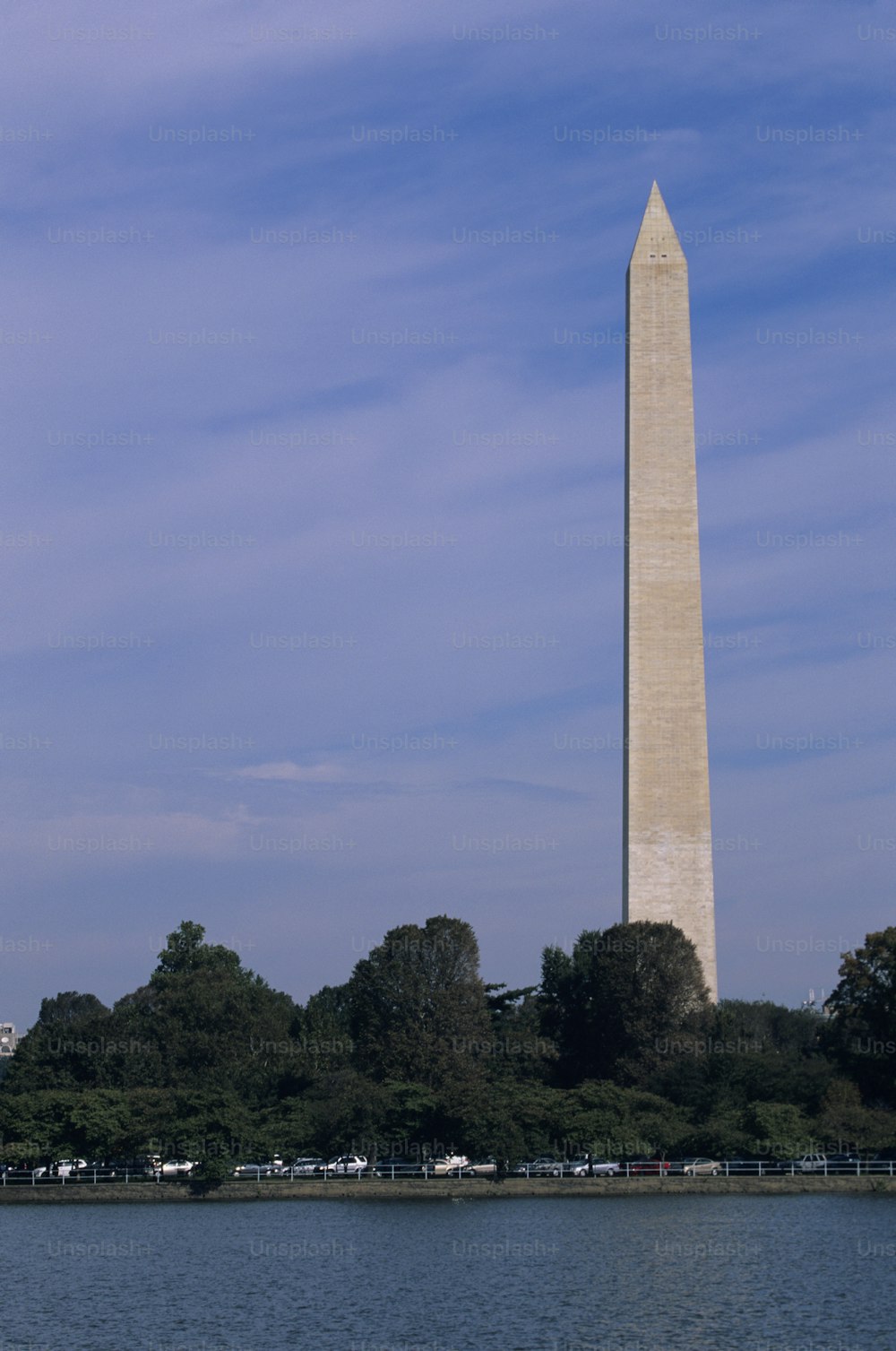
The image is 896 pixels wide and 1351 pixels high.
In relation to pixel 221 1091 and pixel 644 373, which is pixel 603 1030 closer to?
pixel 221 1091

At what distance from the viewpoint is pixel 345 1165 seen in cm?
5366

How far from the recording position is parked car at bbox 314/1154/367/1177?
5206 cm

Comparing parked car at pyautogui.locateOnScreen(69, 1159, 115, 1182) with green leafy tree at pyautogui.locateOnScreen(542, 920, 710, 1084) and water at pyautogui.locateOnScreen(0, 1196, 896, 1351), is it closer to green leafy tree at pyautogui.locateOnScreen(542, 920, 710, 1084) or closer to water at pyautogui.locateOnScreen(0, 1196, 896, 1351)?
water at pyautogui.locateOnScreen(0, 1196, 896, 1351)

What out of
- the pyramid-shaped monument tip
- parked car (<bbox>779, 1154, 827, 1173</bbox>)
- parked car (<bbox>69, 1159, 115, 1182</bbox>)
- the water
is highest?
the pyramid-shaped monument tip

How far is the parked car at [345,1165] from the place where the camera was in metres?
52.1

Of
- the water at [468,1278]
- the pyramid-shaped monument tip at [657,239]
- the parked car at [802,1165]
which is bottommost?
the water at [468,1278]

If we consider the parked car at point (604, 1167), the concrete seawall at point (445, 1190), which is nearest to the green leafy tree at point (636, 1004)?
the parked car at point (604, 1167)

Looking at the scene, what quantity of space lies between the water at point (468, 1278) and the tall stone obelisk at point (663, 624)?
1768 centimetres

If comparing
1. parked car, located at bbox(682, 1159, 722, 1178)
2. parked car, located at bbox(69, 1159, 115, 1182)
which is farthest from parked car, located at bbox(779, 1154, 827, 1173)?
parked car, located at bbox(69, 1159, 115, 1182)

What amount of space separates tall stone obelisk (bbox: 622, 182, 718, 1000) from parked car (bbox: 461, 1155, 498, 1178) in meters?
12.7

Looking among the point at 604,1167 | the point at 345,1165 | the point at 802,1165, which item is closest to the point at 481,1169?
the point at 604,1167

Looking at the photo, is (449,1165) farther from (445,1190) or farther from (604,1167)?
(604,1167)

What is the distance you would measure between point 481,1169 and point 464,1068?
663cm

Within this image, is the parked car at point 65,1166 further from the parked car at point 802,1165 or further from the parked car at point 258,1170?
the parked car at point 802,1165
